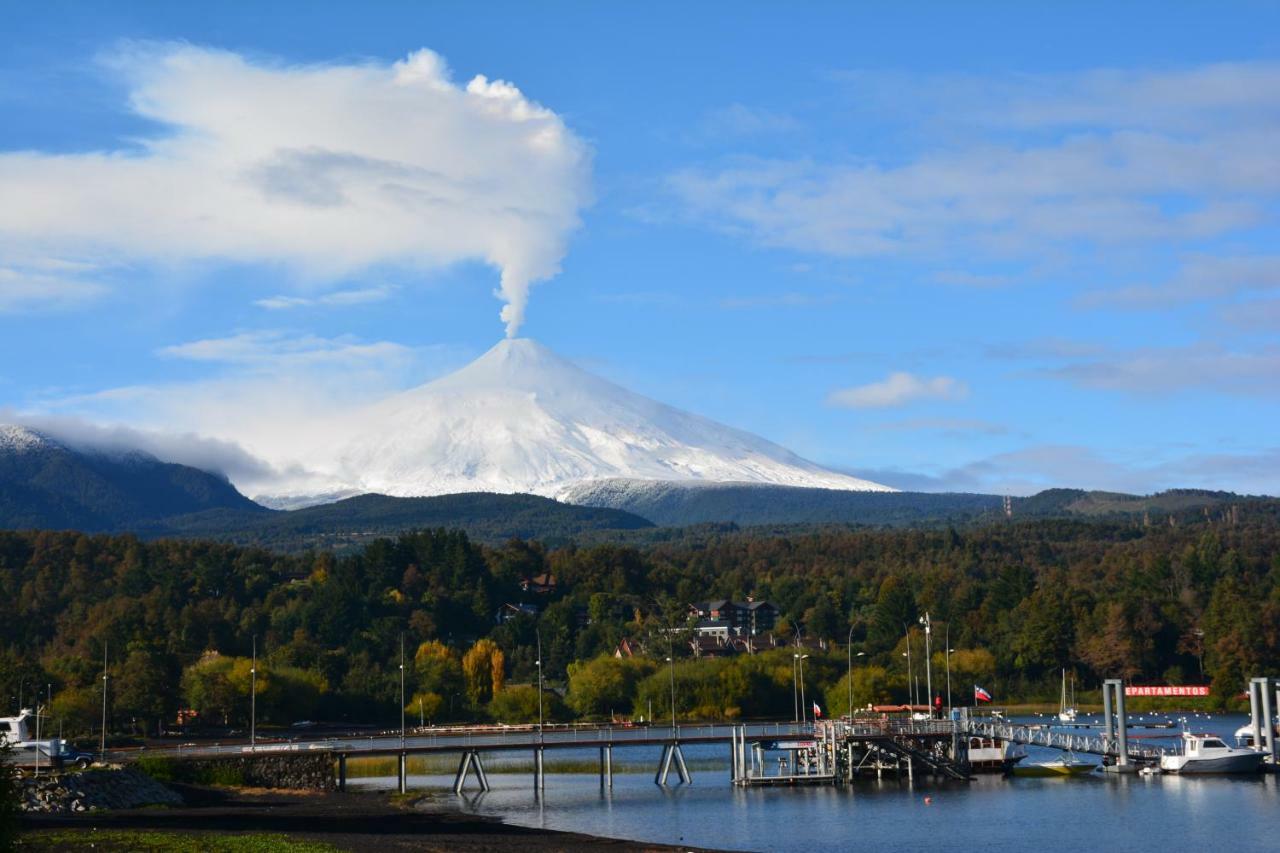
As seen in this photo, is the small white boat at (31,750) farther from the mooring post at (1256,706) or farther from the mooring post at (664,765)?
the mooring post at (1256,706)

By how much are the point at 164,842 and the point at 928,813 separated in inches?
1379

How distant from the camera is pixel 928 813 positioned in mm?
78938

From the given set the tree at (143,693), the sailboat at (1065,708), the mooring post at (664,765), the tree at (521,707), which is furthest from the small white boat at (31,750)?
the sailboat at (1065,708)

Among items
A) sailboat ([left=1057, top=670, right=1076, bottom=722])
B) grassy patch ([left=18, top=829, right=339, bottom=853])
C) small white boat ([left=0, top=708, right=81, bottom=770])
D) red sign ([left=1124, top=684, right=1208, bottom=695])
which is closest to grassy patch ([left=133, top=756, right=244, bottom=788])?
small white boat ([left=0, top=708, right=81, bottom=770])

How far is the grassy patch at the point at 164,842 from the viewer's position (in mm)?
55969

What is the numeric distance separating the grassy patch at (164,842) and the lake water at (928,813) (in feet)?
57.3

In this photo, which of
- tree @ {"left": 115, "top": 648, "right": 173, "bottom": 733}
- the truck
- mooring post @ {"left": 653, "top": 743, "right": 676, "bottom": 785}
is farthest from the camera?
tree @ {"left": 115, "top": 648, "right": 173, "bottom": 733}

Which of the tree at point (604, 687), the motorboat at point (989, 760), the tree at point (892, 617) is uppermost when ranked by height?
A: the tree at point (892, 617)

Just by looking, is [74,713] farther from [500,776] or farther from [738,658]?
[738,658]

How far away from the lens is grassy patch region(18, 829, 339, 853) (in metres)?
56.0

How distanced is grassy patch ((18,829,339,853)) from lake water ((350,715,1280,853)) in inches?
687

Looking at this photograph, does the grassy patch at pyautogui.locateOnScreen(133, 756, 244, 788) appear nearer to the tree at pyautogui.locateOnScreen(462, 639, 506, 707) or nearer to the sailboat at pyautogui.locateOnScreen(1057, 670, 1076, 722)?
the tree at pyautogui.locateOnScreen(462, 639, 506, 707)

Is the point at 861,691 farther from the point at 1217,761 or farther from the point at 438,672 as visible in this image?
the point at 1217,761

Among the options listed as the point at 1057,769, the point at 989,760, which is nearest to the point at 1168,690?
the point at 1057,769
